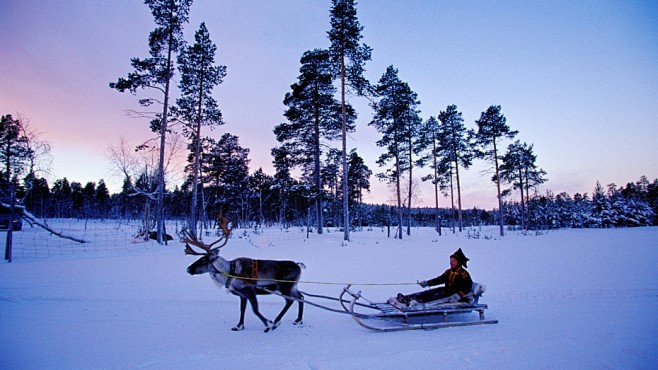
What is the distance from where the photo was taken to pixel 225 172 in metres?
37.5

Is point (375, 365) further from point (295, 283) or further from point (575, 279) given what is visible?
point (575, 279)

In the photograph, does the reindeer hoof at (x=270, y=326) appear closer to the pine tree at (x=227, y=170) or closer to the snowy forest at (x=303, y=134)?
the snowy forest at (x=303, y=134)

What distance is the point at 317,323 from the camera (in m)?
6.59

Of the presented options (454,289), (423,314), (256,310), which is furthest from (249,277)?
(454,289)

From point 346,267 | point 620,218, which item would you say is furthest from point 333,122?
point 620,218

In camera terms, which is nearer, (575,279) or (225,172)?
(575,279)

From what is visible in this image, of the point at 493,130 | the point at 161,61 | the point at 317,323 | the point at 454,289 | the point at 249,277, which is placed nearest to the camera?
the point at 249,277

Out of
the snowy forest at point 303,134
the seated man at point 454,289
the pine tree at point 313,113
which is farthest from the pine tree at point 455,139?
the seated man at point 454,289

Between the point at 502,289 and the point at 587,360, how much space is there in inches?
204

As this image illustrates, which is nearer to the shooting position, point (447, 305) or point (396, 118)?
point (447, 305)

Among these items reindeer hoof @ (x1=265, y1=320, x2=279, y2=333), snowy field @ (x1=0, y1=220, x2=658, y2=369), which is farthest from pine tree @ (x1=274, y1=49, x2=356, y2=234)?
reindeer hoof @ (x1=265, y1=320, x2=279, y2=333)

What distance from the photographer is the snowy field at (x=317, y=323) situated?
15.0 ft

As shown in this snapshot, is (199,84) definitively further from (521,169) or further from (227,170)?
(521,169)

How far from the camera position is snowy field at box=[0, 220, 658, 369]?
15.0ft
